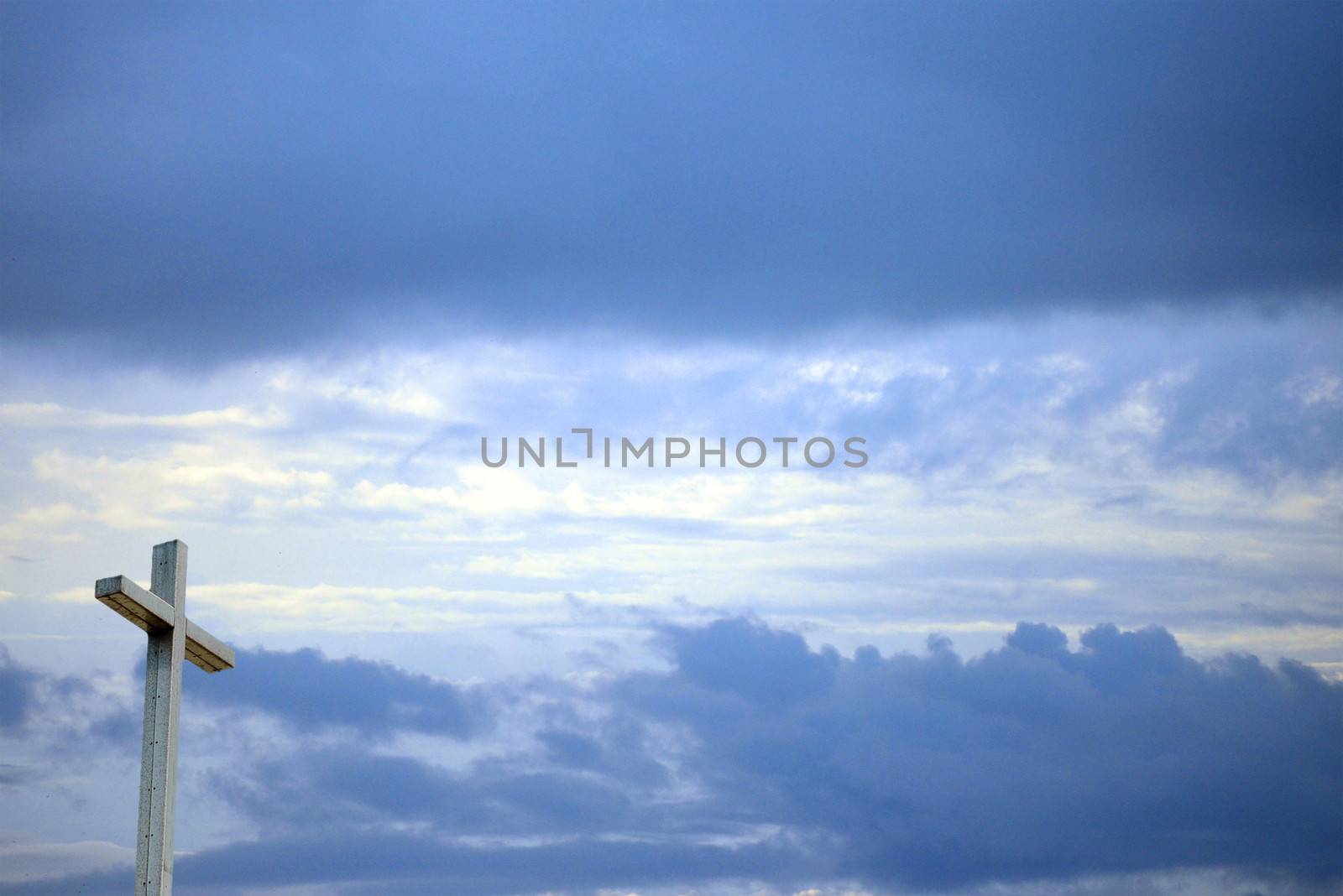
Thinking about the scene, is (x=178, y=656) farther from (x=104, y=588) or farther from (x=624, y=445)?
(x=624, y=445)

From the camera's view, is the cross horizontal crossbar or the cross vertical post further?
the cross vertical post

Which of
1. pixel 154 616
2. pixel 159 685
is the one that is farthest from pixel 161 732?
pixel 154 616

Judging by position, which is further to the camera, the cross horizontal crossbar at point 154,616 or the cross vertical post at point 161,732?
the cross vertical post at point 161,732

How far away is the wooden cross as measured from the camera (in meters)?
16.7

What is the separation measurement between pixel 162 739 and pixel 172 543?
89.0 inches

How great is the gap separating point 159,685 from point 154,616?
90 cm

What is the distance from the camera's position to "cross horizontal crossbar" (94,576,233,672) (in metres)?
16.3

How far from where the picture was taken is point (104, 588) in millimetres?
16203

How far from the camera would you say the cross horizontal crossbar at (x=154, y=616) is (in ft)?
53.4

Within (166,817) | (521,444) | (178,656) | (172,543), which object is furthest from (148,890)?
(521,444)

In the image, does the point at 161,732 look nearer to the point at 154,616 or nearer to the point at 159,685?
the point at 159,685

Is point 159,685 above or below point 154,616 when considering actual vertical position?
below

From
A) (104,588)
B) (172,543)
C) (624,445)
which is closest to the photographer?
(104,588)

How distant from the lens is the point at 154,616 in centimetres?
1714
